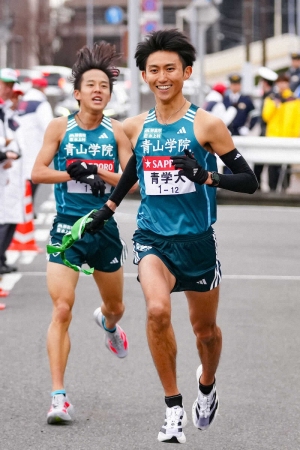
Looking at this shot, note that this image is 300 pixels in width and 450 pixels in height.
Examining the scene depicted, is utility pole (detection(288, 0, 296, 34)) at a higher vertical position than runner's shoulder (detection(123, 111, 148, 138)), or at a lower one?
higher

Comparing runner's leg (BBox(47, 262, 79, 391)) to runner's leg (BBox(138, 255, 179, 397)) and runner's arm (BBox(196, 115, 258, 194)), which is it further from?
runner's arm (BBox(196, 115, 258, 194))

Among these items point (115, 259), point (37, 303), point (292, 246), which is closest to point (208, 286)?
point (115, 259)

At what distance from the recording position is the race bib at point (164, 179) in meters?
5.80

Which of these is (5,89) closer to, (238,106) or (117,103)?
(238,106)

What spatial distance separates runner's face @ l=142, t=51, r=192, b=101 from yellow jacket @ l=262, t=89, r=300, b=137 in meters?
13.5

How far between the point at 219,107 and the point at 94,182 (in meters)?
13.4

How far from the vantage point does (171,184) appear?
5816 millimetres

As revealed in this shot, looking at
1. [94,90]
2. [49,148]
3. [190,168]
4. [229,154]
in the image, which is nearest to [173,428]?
[190,168]

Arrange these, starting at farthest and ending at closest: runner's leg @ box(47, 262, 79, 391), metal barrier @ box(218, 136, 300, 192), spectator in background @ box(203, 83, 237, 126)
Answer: spectator in background @ box(203, 83, 237, 126), metal barrier @ box(218, 136, 300, 192), runner's leg @ box(47, 262, 79, 391)

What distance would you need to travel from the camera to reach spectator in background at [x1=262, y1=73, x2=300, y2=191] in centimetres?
1939

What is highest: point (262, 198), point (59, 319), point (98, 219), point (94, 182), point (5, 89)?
point (5, 89)

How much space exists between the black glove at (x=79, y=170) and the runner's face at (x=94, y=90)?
1.23ft

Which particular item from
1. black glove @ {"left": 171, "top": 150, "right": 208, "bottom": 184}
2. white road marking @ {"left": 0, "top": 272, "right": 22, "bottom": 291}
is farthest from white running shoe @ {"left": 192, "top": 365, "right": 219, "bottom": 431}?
white road marking @ {"left": 0, "top": 272, "right": 22, "bottom": 291}

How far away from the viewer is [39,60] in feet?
268
